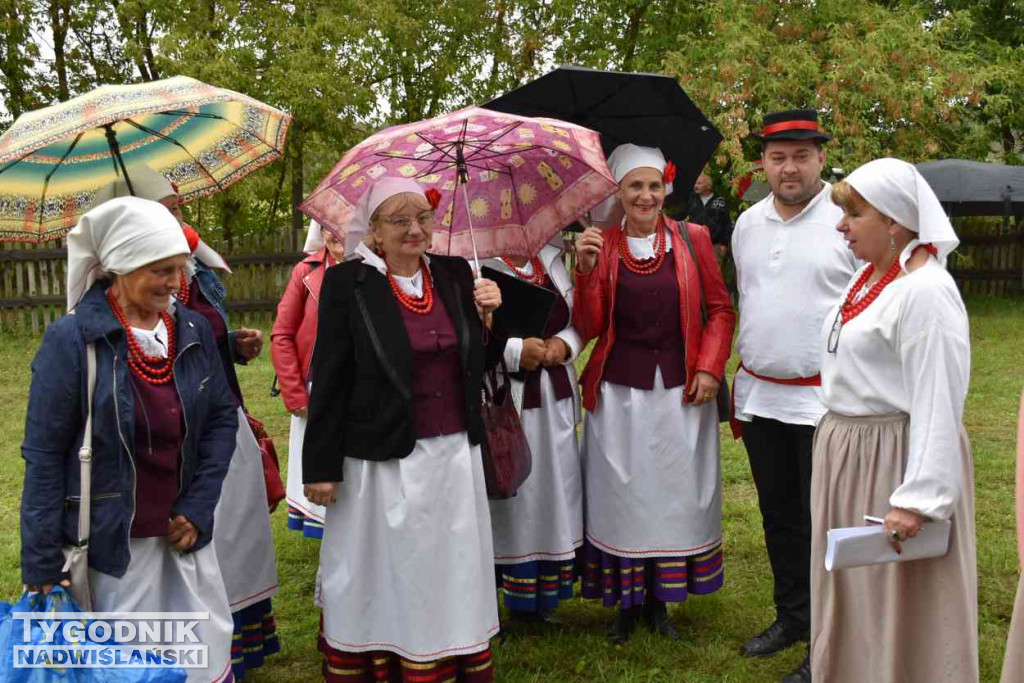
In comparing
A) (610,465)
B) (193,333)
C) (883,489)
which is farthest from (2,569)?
(883,489)

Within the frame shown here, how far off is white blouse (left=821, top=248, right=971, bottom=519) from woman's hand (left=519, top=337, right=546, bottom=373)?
145cm

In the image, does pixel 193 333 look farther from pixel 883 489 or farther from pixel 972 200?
pixel 972 200

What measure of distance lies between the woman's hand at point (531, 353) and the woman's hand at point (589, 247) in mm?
372

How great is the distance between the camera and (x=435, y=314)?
3604 mm

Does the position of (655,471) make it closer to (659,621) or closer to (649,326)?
(649,326)

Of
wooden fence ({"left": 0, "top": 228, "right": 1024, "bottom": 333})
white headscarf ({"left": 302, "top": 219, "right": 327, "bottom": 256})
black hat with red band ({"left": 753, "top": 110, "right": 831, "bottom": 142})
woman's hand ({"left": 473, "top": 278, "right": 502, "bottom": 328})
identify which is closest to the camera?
woman's hand ({"left": 473, "top": 278, "right": 502, "bottom": 328})

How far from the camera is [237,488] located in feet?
12.8

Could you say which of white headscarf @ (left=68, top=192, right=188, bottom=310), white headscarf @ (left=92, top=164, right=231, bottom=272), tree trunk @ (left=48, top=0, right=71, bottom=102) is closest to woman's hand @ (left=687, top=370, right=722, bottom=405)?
white headscarf @ (left=92, top=164, right=231, bottom=272)

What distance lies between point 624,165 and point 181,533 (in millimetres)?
2303

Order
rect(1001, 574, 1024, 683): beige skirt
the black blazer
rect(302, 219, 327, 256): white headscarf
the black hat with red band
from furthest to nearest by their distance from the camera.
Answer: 1. rect(302, 219, 327, 256): white headscarf
2. the black hat with red band
3. the black blazer
4. rect(1001, 574, 1024, 683): beige skirt

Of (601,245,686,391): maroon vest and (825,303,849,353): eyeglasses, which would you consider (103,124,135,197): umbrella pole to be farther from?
(825,303,849,353): eyeglasses

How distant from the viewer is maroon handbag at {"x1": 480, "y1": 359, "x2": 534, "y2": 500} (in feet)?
12.3

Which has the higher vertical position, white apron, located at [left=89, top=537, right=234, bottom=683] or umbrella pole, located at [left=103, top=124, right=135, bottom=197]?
umbrella pole, located at [left=103, top=124, right=135, bottom=197]

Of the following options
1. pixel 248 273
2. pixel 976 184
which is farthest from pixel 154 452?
pixel 976 184
